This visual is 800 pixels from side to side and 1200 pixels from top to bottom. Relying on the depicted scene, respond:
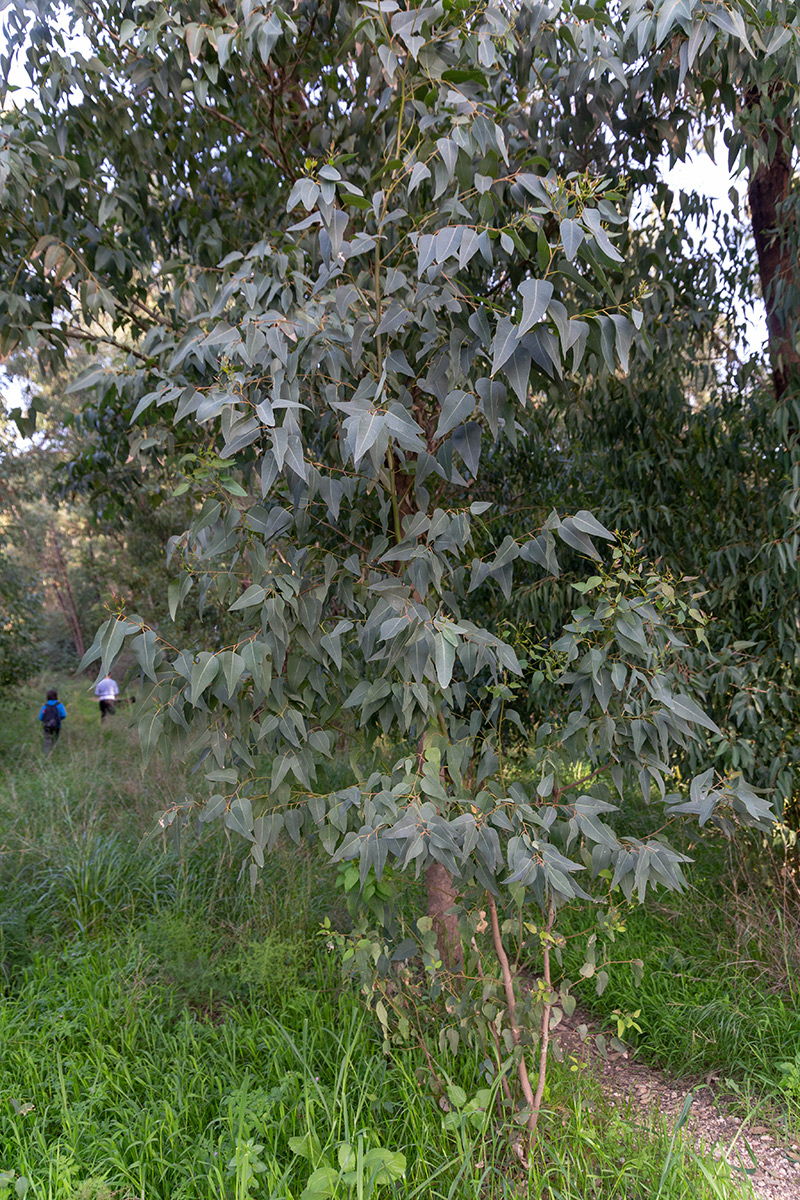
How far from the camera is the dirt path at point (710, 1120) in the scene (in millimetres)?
2203

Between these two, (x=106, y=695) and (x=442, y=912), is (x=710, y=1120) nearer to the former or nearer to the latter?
(x=442, y=912)

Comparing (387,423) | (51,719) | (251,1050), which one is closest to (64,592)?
(51,719)

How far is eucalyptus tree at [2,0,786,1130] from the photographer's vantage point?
156 centimetres

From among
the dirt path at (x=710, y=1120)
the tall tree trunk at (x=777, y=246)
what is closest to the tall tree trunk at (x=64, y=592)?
the tall tree trunk at (x=777, y=246)

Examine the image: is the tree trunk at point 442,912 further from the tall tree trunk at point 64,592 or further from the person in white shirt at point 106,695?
the tall tree trunk at point 64,592

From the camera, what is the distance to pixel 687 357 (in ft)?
11.1

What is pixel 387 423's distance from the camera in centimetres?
145

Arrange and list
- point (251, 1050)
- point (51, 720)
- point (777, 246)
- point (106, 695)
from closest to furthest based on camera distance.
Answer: point (251, 1050), point (777, 246), point (51, 720), point (106, 695)

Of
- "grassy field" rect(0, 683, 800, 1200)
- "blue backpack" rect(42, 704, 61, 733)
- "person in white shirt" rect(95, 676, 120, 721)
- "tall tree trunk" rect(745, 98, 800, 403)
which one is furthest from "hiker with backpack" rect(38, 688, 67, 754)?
"tall tree trunk" rect(745, 98, 800, 403)

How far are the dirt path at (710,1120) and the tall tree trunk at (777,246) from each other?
8.46 ft

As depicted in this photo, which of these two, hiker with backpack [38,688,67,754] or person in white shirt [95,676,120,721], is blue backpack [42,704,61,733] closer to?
hiker with backpack [38,688,67,754]

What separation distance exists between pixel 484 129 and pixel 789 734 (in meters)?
2.52

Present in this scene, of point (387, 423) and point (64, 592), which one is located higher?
point (64, 592)

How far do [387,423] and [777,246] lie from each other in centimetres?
273
